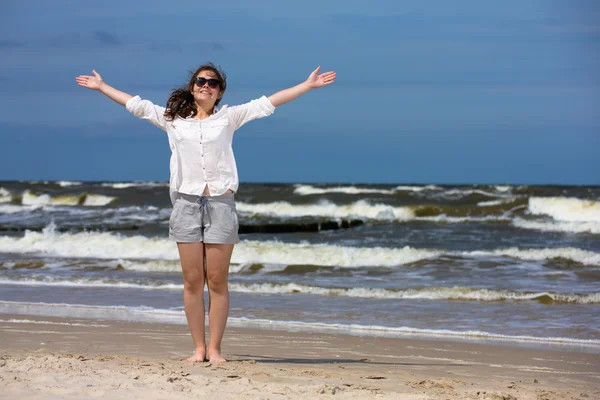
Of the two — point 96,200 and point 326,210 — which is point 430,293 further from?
point 96,200

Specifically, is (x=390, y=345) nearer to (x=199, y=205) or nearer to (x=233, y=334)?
(x=233, y=334)

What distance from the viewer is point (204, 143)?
500 cm

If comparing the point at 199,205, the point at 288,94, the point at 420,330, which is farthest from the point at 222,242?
the point at 420,330

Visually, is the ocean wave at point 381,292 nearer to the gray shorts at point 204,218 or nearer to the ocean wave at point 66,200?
the gray shorts at point 204,218

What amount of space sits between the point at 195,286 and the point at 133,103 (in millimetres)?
1275

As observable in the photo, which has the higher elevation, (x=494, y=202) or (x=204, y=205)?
(x=204, y=205)

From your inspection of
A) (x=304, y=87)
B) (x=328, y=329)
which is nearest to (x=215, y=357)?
(x=304, y=87)

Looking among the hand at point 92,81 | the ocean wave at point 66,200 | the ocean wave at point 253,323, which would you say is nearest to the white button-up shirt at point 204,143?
the hand at point 92,81

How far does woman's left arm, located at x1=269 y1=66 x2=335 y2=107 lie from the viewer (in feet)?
16.4

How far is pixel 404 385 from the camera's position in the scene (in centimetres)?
479

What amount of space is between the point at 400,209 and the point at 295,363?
1140 inches

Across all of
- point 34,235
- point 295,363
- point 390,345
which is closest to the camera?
point 295,363

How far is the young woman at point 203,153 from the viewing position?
16.5 feet

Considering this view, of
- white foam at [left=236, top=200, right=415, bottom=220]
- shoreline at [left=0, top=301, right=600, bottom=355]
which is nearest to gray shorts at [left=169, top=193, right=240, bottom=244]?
shoreline at [left=0, top=301, right=600, bottom=355]
